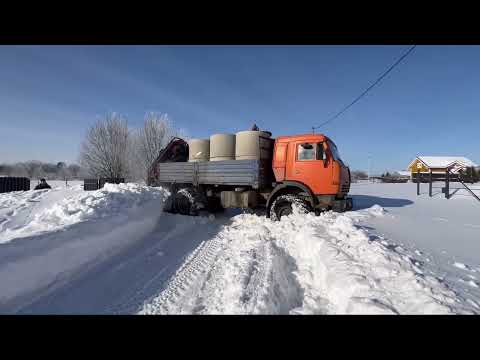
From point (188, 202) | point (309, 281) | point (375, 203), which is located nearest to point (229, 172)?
point (188, 202)

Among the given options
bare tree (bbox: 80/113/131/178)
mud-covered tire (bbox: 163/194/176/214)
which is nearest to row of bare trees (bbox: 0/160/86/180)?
bare tree (bbox: 80/113/131/178)

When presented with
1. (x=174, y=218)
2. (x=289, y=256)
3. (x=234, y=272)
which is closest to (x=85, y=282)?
(x=234, y=272)

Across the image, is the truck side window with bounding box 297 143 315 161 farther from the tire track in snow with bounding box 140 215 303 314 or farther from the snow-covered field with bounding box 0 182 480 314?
the tire track in snow with bounding box 140 215 303 314

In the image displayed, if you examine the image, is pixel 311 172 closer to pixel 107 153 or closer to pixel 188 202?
pixel 188 202

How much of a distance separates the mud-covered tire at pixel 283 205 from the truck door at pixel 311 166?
551 millimetres

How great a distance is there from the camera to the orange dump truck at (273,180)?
256 inches

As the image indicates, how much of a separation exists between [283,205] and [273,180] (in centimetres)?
110

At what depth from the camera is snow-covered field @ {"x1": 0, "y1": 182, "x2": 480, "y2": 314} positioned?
2.52m

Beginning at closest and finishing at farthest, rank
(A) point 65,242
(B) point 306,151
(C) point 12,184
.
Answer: (A) point 65,242 < (B) point 306,151 < (C) point 12,184

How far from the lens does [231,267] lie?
368cm

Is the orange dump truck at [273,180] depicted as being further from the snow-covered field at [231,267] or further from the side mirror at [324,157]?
the snow-covered field at [231,267]

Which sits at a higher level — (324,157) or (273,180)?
(324,157)
